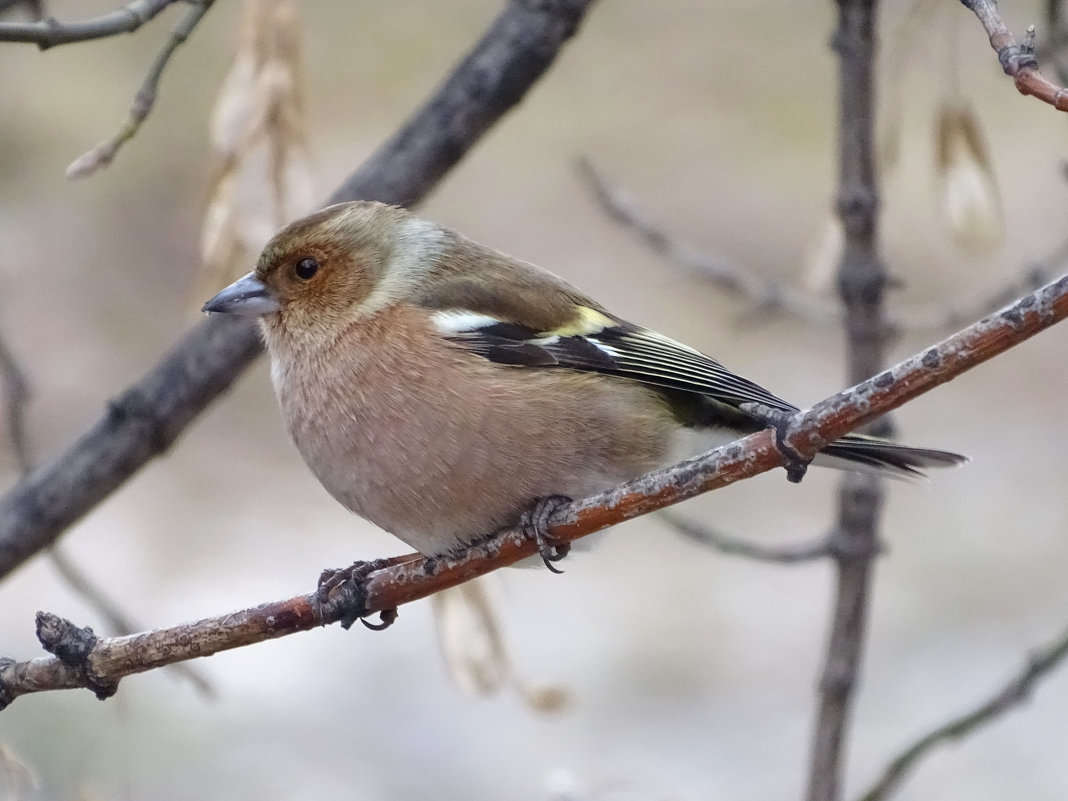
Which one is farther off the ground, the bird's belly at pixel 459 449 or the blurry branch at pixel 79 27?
the blurry branch at pixel 79 27

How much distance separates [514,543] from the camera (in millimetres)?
2441

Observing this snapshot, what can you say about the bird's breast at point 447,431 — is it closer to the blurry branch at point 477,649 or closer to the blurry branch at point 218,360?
the blurry branch at point 218,360

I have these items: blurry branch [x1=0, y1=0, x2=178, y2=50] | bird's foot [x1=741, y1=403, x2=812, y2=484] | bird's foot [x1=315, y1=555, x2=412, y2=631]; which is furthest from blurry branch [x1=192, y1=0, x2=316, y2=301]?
bird's foot [x1=741, y1=403, x2=812, y2=484]

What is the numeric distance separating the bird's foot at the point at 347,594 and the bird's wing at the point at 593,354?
49cm

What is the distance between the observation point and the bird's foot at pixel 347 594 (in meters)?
2.27

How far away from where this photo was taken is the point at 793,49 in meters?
9.77

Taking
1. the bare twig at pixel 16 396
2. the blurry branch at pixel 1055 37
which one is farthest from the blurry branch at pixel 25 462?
the blurry branch at pixel 1055 37

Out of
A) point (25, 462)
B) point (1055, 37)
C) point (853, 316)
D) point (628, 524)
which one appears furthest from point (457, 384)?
point (628, 524)

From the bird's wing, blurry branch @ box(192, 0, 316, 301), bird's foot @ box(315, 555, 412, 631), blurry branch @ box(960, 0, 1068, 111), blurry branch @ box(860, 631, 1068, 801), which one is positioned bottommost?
blurry branch @ box(860, 631, 1068, 801)

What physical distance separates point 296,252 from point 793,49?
7.48 meters

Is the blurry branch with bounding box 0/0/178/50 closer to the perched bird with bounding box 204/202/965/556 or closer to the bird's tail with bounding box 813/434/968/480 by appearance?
the perched bird with bounding box 204/202/965/556

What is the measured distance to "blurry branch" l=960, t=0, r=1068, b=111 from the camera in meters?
1.62

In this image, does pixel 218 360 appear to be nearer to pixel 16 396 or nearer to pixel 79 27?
pixel 16 396

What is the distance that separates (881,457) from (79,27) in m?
1.62
